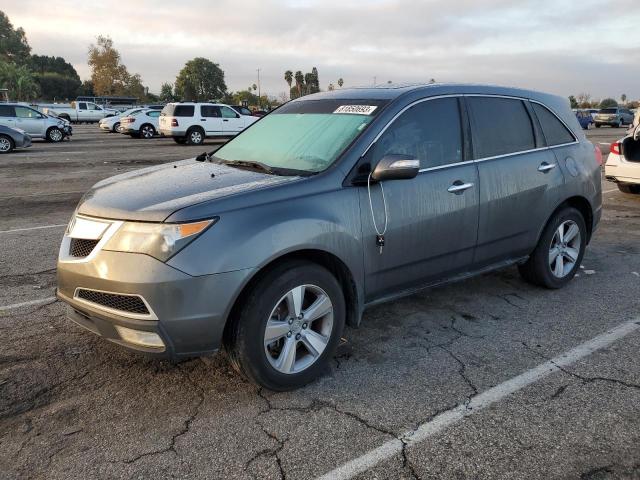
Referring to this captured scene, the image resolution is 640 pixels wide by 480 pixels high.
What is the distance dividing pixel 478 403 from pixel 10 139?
Result: 770 inches

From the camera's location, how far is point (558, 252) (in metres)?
4.86

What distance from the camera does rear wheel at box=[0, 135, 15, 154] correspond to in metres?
18.1

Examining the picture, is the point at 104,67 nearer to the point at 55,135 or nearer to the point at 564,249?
the point at 55,135

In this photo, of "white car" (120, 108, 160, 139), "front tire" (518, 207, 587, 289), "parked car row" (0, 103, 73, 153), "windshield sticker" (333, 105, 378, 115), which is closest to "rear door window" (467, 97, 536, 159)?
"front tire" (518, 207, 587, 289)

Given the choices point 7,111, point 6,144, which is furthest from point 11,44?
point 6,144

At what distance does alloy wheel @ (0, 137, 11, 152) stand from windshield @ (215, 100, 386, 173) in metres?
17.0

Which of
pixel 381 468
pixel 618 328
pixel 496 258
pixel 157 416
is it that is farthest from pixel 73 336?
pixel 618 328

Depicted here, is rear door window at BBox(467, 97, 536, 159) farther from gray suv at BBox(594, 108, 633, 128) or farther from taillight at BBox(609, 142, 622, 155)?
gray suv at BBox(594, 108, 633, 128)

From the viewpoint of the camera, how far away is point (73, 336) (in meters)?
3.88

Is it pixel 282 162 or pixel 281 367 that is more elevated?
pixel 282 162

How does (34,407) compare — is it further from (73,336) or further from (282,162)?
(282,162)

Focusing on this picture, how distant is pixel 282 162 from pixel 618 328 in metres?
2.86

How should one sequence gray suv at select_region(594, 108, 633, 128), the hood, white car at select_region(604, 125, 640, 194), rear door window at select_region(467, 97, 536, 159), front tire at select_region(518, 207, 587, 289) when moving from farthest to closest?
gray suv at select_region(594, 108, 633, 128) < white car at select_region(604, 125, 640, 194) < front tire at select_region(518, 207, 587, 289) < rear door window at select_region(467, 97, 536, 159) < the hood

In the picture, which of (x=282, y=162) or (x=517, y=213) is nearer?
(x=282, y=162)
